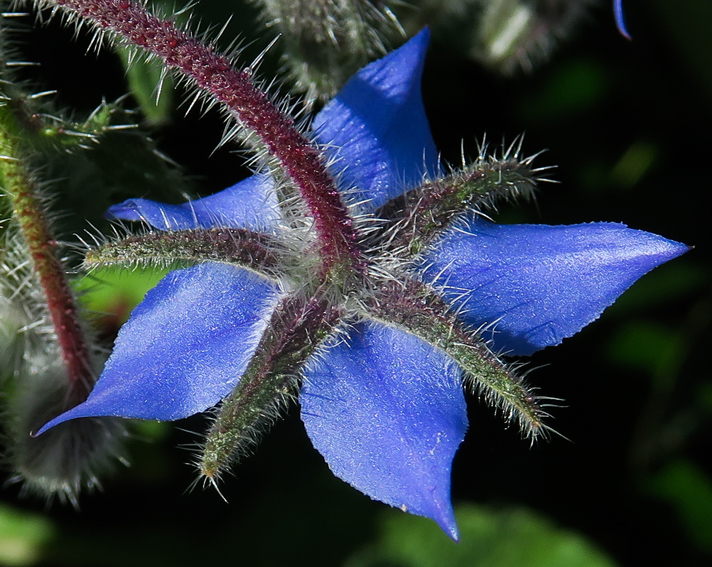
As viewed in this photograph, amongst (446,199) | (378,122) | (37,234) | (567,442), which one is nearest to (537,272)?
(446,199)

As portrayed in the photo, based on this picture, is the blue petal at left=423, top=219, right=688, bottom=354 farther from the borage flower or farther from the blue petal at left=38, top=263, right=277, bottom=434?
the blue petal at left=38, top=263, right=277, bottom=434

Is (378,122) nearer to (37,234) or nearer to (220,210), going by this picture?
(220,210)

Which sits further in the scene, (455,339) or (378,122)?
(378,122)

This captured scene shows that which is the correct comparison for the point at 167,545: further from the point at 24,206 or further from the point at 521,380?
the point at 521,380

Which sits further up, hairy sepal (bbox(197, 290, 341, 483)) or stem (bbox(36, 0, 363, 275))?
stem (bbox(36, 0, 363, 275))

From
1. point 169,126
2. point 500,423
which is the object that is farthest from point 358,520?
point 169,126

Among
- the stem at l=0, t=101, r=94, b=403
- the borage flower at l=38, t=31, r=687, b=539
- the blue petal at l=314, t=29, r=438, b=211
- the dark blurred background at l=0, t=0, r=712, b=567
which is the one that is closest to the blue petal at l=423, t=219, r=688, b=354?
the borage flower at l=38, t=31, r=687, b=539

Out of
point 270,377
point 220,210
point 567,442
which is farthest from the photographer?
point 567,442
